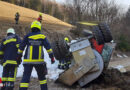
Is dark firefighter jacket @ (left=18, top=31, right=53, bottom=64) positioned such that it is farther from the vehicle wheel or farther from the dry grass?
the dry grass

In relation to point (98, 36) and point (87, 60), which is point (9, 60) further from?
point (98, 36)

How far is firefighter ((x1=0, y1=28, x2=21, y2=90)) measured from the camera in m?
3.76

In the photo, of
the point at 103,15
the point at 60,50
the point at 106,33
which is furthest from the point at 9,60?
the point at 103,15

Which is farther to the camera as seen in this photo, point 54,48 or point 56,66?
point 56,66

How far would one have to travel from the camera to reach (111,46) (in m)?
4.77

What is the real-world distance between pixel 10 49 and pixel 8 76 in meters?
0.71

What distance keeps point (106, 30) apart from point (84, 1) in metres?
15.9

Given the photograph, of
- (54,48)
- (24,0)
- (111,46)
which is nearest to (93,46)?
(111,46)

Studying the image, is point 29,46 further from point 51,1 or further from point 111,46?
point 51,1

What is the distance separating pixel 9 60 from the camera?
3859 mm

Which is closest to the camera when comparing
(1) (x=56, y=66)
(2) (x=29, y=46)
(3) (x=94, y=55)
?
(2) (x=29, y=46)

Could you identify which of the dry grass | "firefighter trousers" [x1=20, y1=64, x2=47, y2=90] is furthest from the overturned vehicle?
the dry grass

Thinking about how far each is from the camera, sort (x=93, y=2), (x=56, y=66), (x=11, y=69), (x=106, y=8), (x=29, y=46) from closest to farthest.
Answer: (x=29, y=46) → (x=11, y=69) → (x=56, y=66) → (x=106, y=8) → (x=93, y=2)

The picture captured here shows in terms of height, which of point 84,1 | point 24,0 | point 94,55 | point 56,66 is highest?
point 24,0
